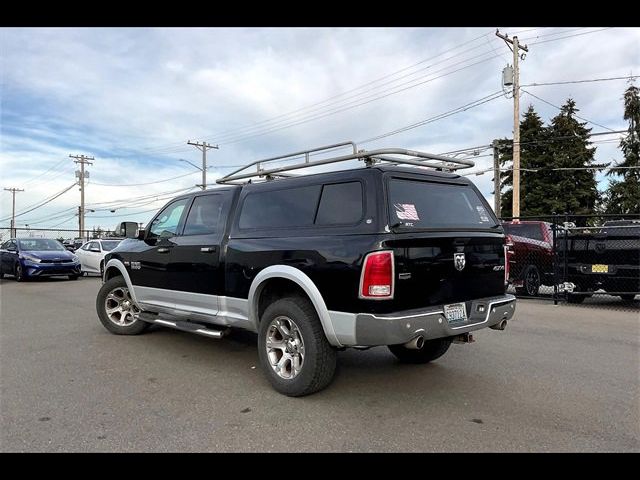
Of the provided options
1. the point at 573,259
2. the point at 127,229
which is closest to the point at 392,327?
the point at 127,229

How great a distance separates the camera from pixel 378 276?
3.75m

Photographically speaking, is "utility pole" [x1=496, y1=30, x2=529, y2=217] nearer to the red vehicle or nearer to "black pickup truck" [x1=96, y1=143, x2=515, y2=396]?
the red vehicle

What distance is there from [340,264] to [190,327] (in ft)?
7.83

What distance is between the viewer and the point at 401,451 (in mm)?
3287

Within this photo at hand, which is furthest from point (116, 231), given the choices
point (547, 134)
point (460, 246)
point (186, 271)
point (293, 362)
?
point (547, 134)

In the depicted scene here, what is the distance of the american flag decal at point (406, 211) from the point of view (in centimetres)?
405

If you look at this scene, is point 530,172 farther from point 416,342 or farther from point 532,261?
point 416,342

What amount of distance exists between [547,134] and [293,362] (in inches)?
1850

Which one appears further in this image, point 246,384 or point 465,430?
point 246,384

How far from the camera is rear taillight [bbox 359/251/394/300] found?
3750 mm

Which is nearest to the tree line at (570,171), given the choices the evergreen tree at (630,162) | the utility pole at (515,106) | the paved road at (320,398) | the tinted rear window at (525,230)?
the evergreen tree at (630,162)
